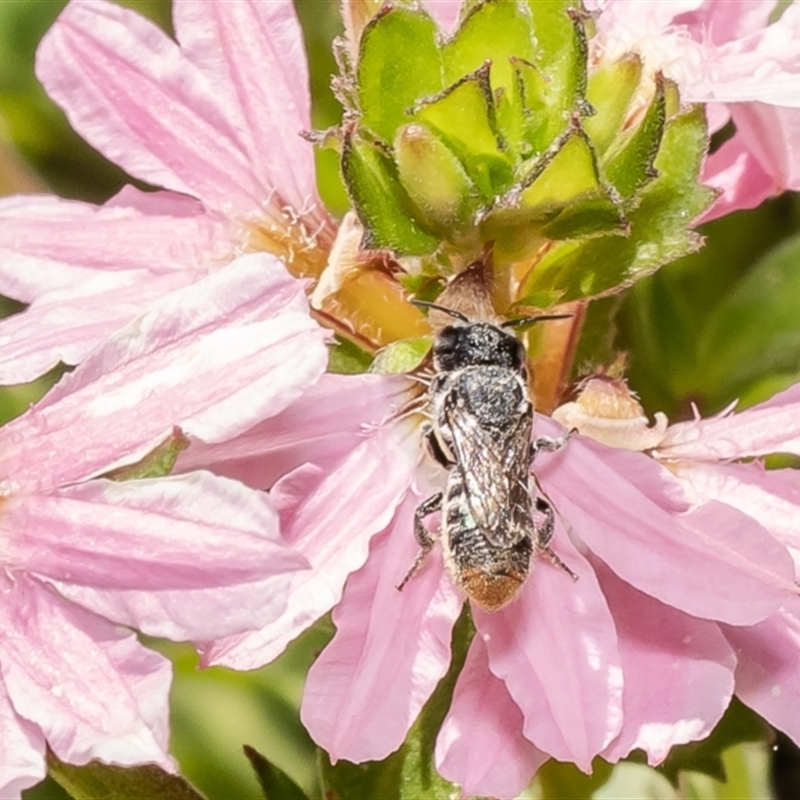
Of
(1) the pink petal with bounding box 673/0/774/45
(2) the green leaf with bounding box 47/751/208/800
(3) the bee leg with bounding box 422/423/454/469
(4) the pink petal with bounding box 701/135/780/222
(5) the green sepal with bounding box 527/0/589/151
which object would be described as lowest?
(2) the green leaf with bounding box 47/751/208/800

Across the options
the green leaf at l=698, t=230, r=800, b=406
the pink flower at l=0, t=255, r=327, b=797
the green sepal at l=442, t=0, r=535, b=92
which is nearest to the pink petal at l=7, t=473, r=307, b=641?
the pink flower at l=0, t=255, r=327, b=797

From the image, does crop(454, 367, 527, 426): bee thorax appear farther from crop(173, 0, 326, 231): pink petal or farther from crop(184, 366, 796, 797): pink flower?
crop(173, 0, 326, 231): pink petal

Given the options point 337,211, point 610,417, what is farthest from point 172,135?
point 337,211

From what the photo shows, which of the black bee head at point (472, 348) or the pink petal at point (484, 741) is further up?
the black bee head at point (472, 348)

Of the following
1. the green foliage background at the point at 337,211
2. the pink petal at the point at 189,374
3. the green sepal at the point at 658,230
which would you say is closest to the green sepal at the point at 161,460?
the pink petal at the point at 189,374

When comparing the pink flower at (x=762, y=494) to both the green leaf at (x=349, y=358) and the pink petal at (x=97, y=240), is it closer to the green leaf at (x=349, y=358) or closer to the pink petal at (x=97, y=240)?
the green leaf at (x=349, y=358)

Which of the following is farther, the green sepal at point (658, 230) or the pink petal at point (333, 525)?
the green sepal at point (658, 230)

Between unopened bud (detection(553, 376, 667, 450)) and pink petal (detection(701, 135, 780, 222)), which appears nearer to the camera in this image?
unopened bud (detection(553, 376, 667, 450))
